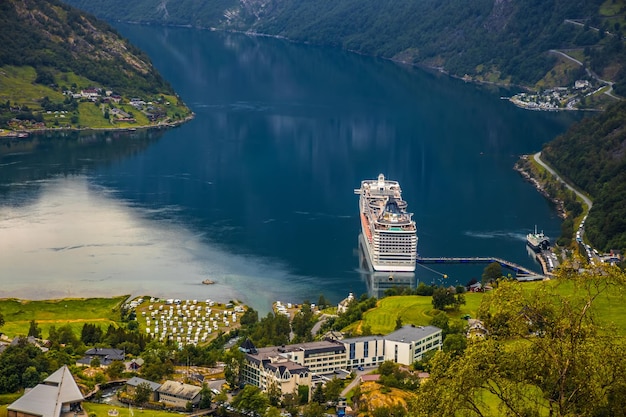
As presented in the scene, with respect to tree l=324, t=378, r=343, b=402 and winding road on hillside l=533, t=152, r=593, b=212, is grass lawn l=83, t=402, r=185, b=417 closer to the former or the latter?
tree l=324, t=378, r=343, b=402

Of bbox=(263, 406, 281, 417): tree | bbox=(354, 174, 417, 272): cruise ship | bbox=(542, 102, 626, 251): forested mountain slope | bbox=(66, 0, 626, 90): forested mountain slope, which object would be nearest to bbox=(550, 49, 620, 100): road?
bbox=(66, 0, 626, 90): forested mountain slope

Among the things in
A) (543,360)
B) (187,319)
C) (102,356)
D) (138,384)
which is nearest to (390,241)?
(187,319)

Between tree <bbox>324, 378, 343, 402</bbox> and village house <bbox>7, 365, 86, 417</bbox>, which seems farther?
tree <bbox>324, 378, 343, 402</bbox>

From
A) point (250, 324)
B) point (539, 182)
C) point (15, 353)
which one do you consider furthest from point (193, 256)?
point (539, 182)

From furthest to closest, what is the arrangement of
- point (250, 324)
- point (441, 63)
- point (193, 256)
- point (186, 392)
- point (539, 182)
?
1. point (441, 63)
2. point (539, 182)
3. point (193, 256)
4. point (250, 324)
5. point (186, 392)

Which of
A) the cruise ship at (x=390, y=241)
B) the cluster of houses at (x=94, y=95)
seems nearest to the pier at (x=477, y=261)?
the cruise ship at (x=390, y=241)

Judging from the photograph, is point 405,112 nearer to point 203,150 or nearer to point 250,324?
point 203,150
